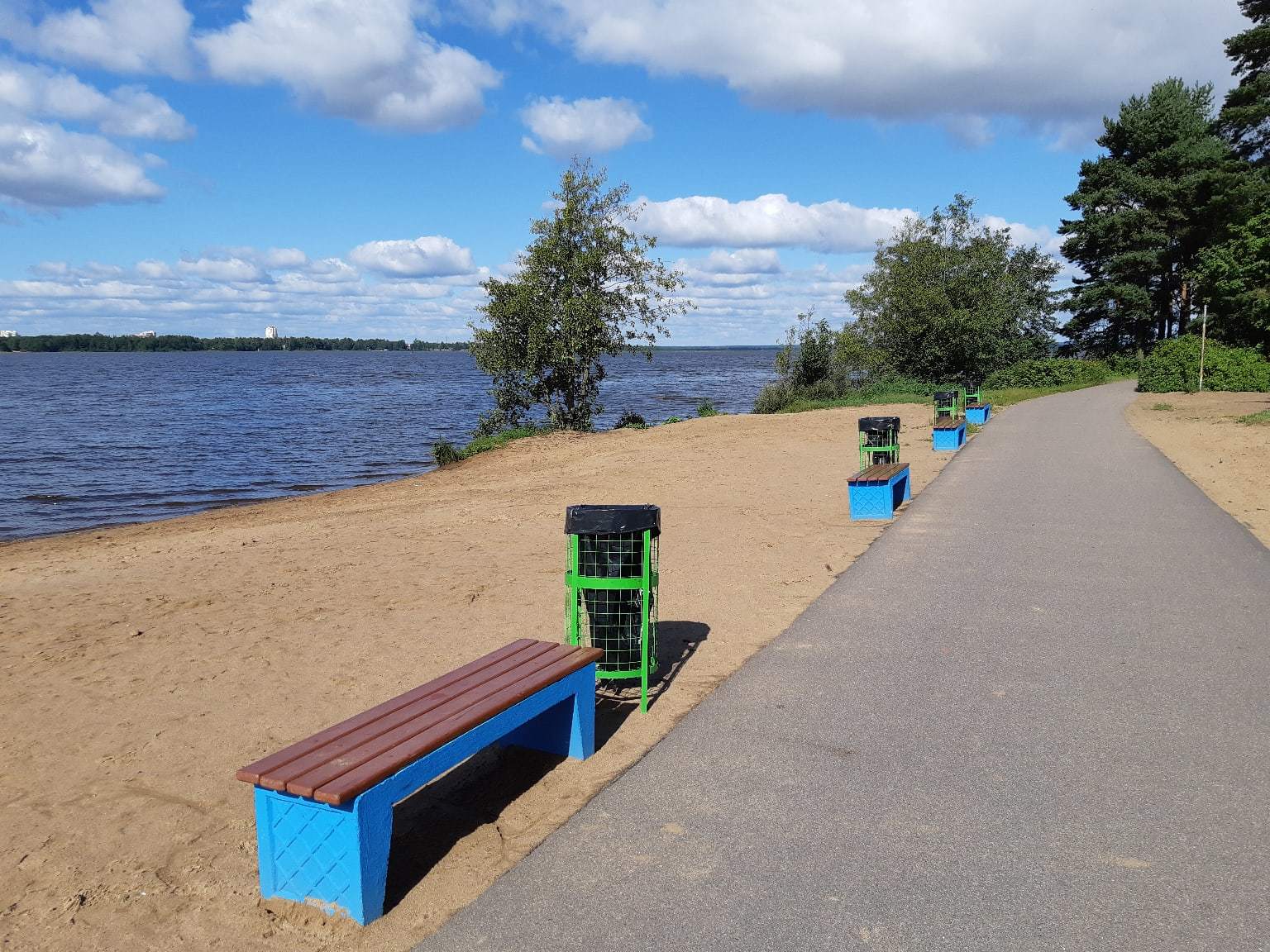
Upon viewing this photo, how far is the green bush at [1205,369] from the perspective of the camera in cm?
3319

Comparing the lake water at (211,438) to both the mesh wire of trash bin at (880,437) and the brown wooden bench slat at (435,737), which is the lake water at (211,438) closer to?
the mesh wire of trash bin at (880,437)

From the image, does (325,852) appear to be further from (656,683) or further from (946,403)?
(946,403)

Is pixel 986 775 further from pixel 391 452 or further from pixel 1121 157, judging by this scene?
pixel 1121 157

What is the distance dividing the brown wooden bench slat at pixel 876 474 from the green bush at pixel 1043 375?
36153 mm

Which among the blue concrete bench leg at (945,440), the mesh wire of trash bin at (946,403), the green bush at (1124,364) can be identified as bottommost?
the blue concrete bench leg at (945,440)

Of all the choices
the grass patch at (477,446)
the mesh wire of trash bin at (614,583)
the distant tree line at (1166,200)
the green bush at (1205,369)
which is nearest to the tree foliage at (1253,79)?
the distant tree line at (1166,200)

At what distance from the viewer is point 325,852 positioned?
3143 mm

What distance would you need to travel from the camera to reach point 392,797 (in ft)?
10.5

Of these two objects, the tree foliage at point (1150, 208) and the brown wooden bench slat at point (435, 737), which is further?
the tree foliage at point (1150, 208)

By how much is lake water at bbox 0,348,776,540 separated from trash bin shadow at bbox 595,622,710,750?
13.1 m

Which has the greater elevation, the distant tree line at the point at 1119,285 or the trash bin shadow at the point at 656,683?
the distant tree line at the point at 1119,285

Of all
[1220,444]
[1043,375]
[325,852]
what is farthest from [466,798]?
[1043,375]

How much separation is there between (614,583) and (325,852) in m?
2.06

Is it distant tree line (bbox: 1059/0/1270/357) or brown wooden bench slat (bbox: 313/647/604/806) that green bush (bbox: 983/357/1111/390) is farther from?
brown wooden bench slat (bbox: 313/647/604/806)
